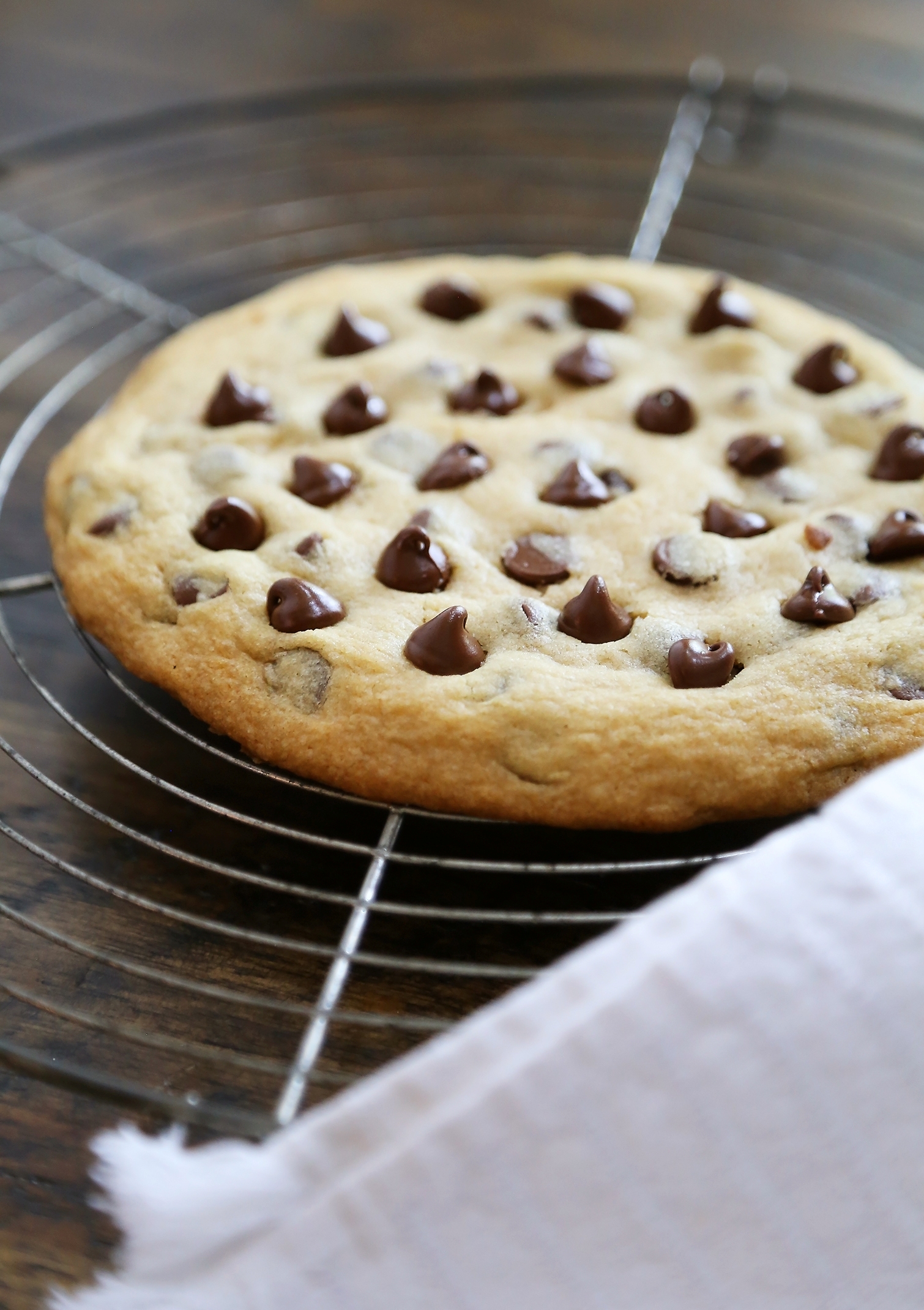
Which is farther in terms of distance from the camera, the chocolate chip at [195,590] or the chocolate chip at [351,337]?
the chocolate chip at [351,337]

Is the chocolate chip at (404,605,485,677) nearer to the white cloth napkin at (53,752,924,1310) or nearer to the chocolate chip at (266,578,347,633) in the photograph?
the chocolate chip at (266,578,347,633)

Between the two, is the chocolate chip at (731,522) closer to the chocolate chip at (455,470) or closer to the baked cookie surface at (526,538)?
the baked cookie surface at (526,538)

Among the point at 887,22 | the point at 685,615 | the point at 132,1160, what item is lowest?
the point at 132,1160

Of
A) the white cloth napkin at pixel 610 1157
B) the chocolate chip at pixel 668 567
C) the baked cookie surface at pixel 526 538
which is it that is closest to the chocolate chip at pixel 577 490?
the baked cookie surface at pixel 526 538

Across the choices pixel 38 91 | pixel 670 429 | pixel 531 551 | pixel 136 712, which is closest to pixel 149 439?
pixel 136 712

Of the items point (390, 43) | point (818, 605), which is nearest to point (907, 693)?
point (818, 605)

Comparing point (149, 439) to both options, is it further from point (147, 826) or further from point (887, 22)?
point (887, 22)
